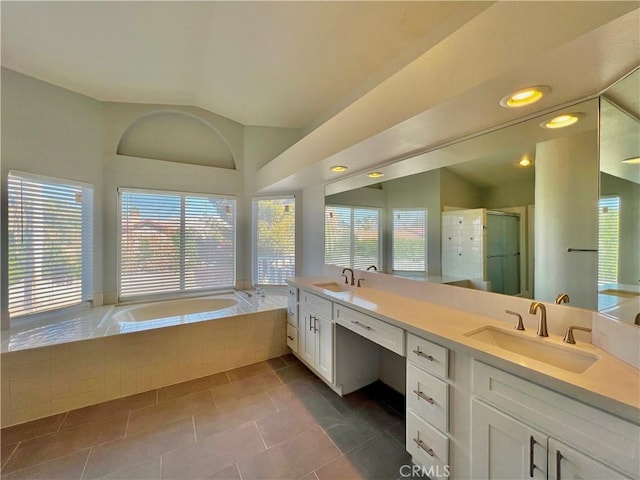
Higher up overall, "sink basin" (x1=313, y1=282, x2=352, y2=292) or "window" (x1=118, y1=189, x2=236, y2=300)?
"window" (x1=118, y1=189, x2=236, y2=300)

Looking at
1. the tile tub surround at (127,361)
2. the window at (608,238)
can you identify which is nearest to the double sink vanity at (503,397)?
the window at (608,238)

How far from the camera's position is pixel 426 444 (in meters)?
1.41

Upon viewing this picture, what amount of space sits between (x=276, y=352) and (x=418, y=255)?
194 centimetres

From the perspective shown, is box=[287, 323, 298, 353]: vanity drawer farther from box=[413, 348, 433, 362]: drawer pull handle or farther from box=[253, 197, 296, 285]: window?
A: box=[413, 348, 433, 362]: drawer pull handle

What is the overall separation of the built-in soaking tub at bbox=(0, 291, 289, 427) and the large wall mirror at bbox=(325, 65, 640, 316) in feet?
5.68

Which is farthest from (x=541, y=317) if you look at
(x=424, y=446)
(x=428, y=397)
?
(x=424, y=446)

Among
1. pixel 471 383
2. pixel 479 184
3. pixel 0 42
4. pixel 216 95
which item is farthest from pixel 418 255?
pixel 0 42

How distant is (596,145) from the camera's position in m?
1.25

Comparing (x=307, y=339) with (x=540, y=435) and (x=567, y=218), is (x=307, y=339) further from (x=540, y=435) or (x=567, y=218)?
(x=567, y=218)

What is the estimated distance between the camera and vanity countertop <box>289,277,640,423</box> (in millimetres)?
832

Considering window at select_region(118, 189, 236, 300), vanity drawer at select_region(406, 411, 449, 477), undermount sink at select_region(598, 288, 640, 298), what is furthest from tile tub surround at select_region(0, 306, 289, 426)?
undermount sink at select_region(598, 288, 640, 298)

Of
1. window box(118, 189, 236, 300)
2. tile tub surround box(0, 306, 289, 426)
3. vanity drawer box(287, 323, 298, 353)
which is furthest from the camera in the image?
window box(118, 189, 236, 300)

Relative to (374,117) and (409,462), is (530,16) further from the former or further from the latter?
(409,462)

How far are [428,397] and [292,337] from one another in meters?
1.76
